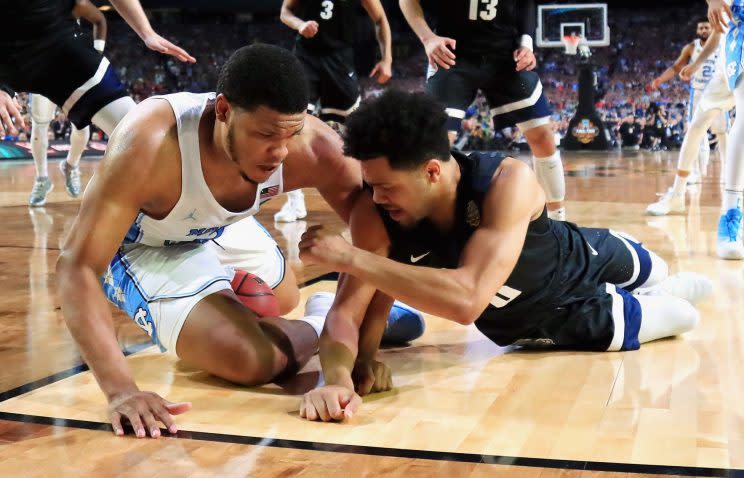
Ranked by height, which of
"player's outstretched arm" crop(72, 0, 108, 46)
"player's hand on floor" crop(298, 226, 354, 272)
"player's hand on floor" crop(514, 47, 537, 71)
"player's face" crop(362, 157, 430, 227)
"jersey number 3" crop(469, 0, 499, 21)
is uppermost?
"player's outstretched arm" crop(72, 0, 108, 46)

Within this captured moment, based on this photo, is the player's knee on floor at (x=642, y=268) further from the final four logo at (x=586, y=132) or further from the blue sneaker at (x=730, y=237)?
the final four logo at (x=586, y=132)

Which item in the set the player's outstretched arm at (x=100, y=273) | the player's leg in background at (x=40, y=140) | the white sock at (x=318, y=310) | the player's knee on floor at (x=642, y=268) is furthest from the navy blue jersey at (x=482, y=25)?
the player's leg in background at (x=40, y=140)

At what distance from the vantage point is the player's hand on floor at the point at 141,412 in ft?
7.69

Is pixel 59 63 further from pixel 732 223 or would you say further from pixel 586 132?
pixel 586 132

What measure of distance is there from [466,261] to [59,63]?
2.59m

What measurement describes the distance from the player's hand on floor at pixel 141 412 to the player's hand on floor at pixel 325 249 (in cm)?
54

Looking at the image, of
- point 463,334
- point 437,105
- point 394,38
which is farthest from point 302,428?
point 394,38

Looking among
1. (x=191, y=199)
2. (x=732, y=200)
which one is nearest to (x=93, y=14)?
(x=732, y=200)

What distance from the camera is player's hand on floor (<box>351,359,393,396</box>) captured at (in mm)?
2767

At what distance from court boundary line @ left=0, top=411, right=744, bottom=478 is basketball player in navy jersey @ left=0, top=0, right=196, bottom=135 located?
2180 millimetres

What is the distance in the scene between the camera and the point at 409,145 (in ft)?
8.26

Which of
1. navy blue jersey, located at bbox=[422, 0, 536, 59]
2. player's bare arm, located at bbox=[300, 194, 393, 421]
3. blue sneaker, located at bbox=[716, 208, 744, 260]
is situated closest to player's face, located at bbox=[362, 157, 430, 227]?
player's bare arm, located at bbox=[300, 194, 393, 421]

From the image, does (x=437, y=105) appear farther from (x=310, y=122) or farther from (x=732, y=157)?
(x=732, y=157)

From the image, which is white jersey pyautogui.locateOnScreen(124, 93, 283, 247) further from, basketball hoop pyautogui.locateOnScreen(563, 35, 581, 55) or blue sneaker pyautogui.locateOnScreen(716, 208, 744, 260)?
basketball hoop pyautogui.locateOnScreen(563, 35, 581, 55)
